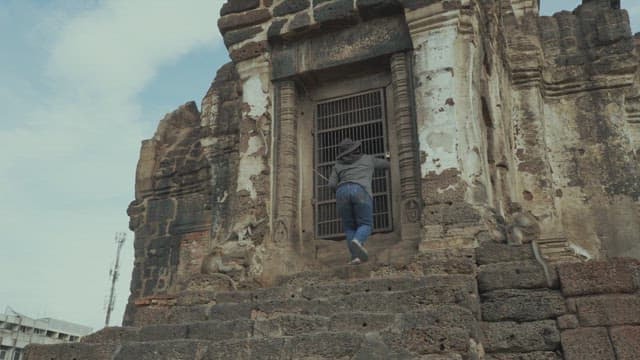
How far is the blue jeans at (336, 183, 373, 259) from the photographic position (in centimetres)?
716

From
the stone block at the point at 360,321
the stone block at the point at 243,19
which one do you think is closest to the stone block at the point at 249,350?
the stone block at the point at 360,321

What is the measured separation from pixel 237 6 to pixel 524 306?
6.38 meters

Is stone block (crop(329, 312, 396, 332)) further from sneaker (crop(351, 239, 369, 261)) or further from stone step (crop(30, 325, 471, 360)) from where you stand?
sneaker (crop(351, 239, 369, 261))

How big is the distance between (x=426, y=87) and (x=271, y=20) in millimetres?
2825

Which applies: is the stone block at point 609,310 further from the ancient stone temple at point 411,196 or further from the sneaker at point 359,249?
the sneaker at point 359,249

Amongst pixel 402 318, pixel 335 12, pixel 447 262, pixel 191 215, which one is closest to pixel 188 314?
pixel 402 318

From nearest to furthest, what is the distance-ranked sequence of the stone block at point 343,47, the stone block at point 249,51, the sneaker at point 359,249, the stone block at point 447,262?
the stone block at point 447,262 → the sneaker at point 359,249 → the stone block at point 343,47 → the stone block at point 249,51

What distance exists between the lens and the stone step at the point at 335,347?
458 centimetres

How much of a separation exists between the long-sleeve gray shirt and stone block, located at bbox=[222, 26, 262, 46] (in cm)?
298

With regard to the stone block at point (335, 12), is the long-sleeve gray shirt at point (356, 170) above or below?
below

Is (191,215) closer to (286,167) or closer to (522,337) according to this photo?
(286,167)

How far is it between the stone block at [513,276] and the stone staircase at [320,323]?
0.14m

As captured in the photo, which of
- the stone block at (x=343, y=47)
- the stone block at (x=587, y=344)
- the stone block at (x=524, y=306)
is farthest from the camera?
the stone block at (x=343, y=47)

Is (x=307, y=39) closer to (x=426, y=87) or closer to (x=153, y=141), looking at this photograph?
(x=426, y=87)
